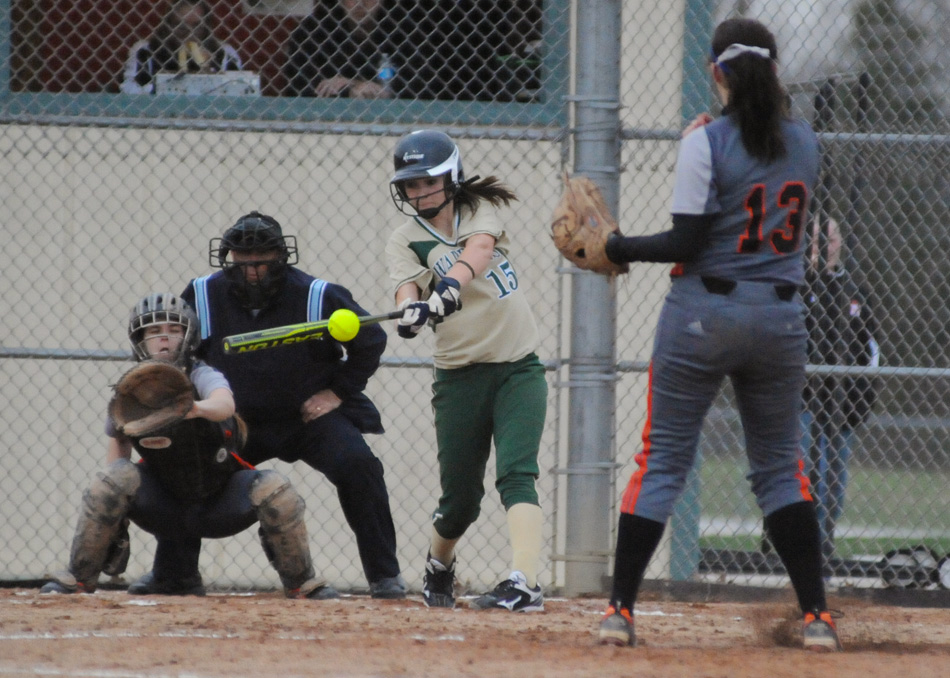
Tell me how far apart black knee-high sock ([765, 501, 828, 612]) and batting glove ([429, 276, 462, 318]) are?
4.45 ft

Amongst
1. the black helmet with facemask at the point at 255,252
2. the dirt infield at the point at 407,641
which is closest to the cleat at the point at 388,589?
the dirt infield at the point at 407,641

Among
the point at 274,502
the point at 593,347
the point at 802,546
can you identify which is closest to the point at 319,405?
the point at 274,502

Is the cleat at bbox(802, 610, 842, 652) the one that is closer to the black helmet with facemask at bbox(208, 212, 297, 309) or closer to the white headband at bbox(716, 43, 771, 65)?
the white headband at bbox(716, 43, 771, 65)

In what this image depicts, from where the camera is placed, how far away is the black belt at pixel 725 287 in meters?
3.47

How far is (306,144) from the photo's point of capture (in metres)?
6.56

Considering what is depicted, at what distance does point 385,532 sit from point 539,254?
6.41ft

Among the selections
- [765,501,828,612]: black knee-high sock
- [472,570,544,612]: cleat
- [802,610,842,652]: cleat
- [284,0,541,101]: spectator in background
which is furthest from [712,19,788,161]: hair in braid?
[284,0,541,101]: spectator in background

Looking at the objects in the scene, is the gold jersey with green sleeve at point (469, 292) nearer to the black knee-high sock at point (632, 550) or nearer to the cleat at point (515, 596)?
the cleat at point (515, 596)

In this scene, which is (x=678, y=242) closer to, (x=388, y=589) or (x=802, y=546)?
(x=802, y=546)

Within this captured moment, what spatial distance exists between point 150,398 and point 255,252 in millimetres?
823

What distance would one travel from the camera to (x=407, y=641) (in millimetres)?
3811

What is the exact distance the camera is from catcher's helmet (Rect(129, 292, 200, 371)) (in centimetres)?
496

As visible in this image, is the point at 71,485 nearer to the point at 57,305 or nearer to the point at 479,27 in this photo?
the point at 57,305

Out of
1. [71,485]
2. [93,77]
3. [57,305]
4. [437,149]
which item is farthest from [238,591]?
[93,77]
